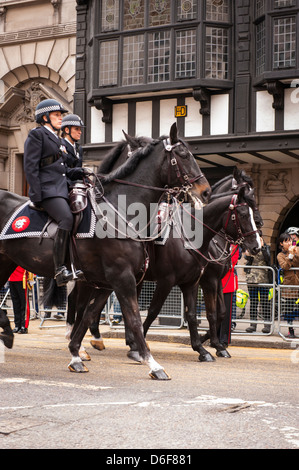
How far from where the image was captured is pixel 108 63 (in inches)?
763

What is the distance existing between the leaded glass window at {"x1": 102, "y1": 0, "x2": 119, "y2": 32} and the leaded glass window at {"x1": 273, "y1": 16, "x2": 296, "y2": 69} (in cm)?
451

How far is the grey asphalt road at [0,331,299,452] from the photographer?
16.6 ft

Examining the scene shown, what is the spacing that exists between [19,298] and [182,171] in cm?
720

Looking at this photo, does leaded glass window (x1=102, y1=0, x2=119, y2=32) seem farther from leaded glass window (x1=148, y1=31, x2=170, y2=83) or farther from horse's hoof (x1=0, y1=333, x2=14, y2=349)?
horse's hoof (x1=0, y1=333, x2=14, y2=349)

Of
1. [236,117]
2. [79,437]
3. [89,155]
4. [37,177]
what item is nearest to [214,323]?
[37,177]

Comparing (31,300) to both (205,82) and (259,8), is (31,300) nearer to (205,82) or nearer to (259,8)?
(205,82)

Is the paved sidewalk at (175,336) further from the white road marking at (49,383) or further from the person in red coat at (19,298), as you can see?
the white road marking at (49,383)

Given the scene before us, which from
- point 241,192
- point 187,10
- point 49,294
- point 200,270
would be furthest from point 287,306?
point 187,10

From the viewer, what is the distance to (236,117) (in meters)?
17.8

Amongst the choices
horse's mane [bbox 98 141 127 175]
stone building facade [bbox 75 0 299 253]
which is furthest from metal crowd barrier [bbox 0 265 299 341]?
horse's mane [bbox 98 141 127 175]

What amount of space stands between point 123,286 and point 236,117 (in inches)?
426

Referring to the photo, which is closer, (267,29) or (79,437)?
(79,437)
